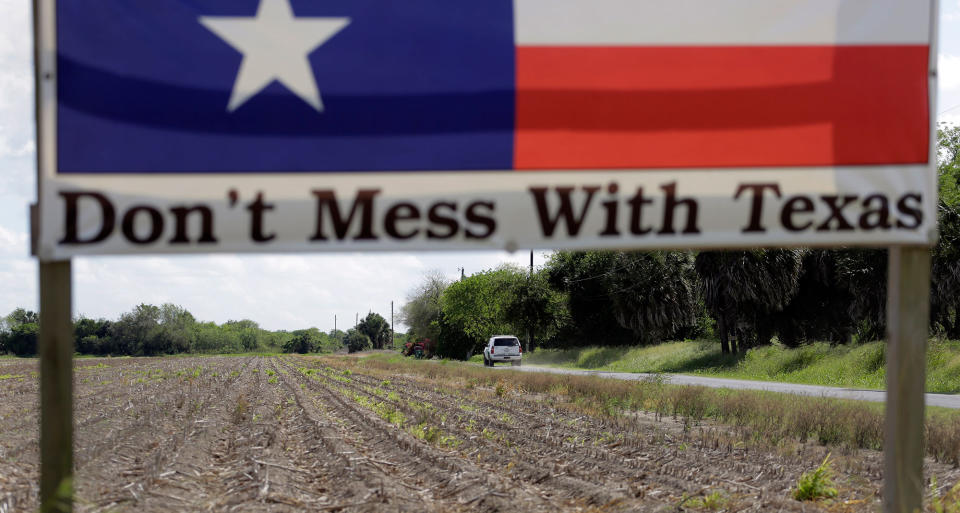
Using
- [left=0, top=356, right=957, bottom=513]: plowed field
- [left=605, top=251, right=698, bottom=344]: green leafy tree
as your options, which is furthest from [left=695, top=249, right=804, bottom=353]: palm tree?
[left=0, top=356, right=957, bottom=513]: plowed field

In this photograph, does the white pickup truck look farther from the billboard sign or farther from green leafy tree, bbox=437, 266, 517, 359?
the billboard sign

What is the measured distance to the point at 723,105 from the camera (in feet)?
15.9

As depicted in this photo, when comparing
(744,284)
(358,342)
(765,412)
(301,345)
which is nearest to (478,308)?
(744,284)

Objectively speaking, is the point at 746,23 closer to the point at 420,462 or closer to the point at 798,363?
the point at 420,462

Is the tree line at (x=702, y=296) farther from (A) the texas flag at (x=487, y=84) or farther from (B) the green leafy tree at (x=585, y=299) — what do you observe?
(A) the texas flag at (x=487, y=84)

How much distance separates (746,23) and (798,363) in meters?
28.2

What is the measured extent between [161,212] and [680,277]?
49621 millimetres

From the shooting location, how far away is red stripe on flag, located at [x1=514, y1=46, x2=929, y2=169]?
4.77 meters

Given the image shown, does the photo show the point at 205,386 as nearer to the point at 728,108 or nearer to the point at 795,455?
the point at 795,455

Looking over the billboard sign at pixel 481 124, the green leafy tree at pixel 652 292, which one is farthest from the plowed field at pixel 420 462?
the green leafy tree at pixel 652 292

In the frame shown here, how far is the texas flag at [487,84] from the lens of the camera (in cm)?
455

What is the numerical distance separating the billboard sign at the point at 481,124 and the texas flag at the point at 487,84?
0.01m

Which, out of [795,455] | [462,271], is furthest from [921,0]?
[462,271]

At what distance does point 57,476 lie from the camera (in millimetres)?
4359
